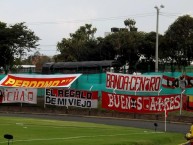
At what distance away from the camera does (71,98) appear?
135ft

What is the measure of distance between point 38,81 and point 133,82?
9704 millimetres

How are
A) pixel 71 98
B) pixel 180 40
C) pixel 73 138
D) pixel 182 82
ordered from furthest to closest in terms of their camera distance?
pixel 180 40, pixel 71 98, pixel 182 82, pixel 73 138

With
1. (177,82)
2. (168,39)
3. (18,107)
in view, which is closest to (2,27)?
(168,39)

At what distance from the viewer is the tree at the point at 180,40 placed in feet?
210

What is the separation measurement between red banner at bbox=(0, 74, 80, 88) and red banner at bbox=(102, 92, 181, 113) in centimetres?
A: 418

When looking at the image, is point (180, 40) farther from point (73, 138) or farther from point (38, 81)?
point (73, 138)

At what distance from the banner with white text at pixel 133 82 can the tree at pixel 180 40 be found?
2596 centimetres

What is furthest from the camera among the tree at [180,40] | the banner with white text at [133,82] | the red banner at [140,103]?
the tree at [180,40]

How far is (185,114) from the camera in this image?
3569 centimetres

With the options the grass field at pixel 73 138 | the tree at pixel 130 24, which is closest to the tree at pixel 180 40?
the tree at pixel 130 24

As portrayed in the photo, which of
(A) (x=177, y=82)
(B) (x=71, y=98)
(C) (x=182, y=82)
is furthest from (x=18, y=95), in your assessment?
(C) (x=182, y=82)

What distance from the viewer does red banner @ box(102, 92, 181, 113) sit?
35.9 meters

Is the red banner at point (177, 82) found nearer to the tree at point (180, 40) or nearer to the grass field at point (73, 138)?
the grass field at point (73, 138)

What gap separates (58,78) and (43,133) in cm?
2058
